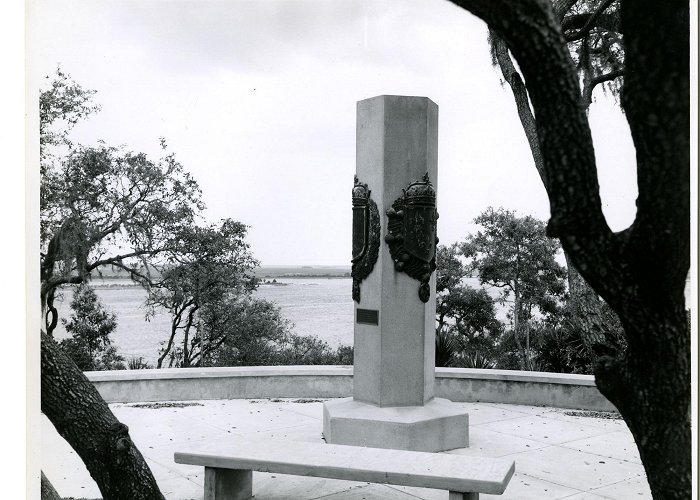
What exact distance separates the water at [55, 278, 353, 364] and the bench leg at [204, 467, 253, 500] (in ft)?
22.0

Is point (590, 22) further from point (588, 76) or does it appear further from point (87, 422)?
point (87, 422)

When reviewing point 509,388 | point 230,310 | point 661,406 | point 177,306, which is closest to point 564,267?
point 509,388

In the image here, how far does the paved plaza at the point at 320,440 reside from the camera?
5062 mm

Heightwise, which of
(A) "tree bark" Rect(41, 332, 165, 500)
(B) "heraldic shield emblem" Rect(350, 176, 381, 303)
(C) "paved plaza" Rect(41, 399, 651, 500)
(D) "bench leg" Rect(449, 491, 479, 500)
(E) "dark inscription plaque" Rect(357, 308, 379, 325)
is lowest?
(C) "paved plaza" Rect(41, 399, 651, 500)

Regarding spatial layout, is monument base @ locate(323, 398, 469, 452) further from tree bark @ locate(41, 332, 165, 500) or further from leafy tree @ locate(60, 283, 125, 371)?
leafy tree @ locate(60, 283, 125, 371)

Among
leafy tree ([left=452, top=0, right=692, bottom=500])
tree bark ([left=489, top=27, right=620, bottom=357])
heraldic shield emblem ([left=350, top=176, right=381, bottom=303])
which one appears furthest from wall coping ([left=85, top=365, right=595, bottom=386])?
leafy tree ([left=452, top=0, right=692, bottom=500])

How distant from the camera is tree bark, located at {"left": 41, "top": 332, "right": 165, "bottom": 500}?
357cm

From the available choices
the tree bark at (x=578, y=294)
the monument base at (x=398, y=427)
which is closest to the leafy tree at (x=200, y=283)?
the tree bark at (x=578, y=294)

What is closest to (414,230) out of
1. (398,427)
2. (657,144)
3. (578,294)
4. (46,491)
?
(398,427)

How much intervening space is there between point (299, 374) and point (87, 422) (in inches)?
204

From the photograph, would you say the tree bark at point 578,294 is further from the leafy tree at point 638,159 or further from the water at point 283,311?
the leafy tree at point 638,159

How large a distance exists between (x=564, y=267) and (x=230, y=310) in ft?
18.1

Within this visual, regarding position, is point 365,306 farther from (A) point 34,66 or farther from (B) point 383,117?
(A) point 34,66

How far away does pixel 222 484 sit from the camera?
473 centimetres
